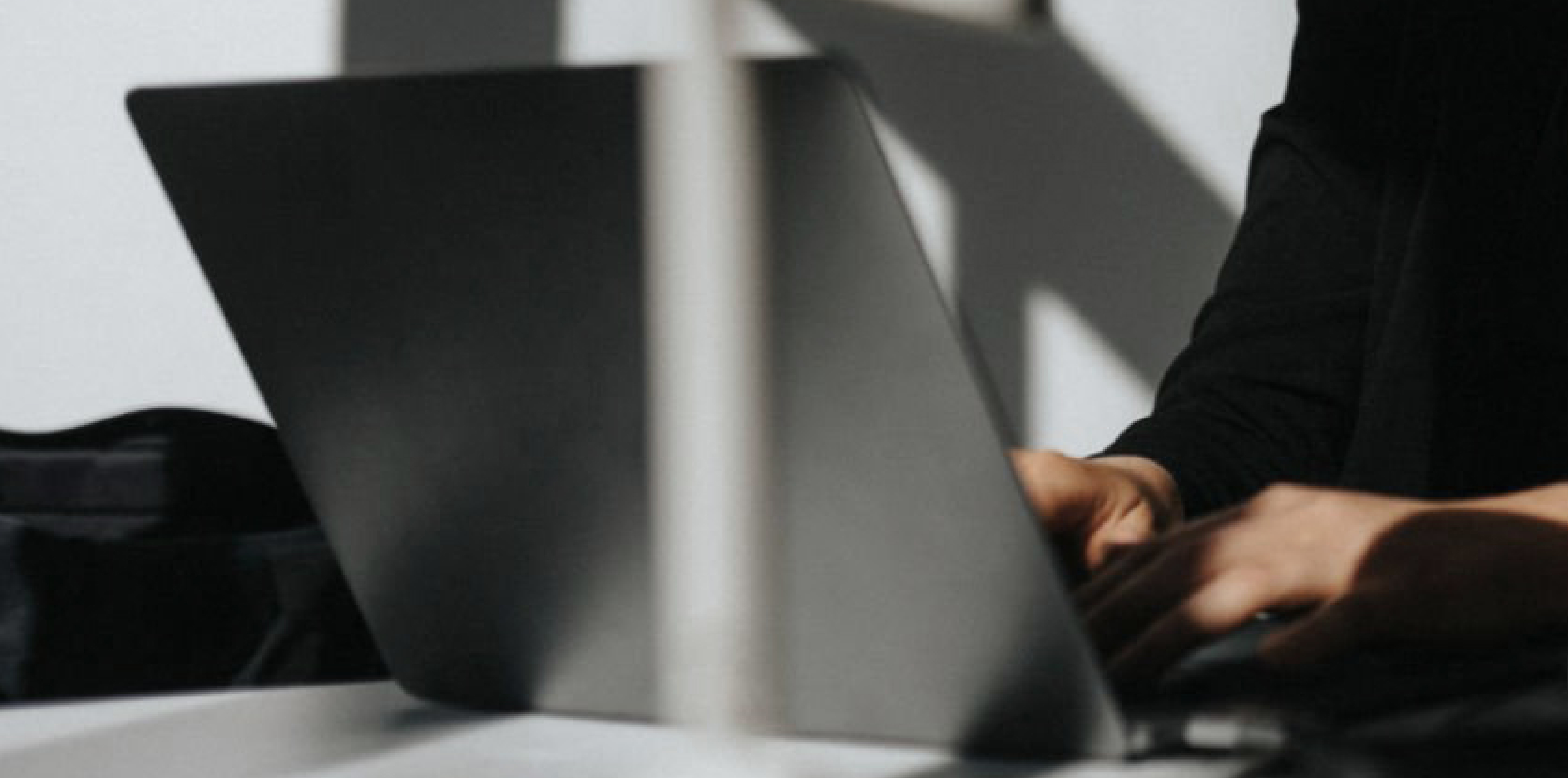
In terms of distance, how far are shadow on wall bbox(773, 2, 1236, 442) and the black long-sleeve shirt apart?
0.52 metres

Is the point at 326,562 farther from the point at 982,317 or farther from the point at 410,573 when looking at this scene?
the point at 982,317

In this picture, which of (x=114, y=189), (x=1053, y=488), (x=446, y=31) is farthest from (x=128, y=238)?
(x=1053, y=488)

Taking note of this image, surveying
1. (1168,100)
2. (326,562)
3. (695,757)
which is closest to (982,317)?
(1168,100)

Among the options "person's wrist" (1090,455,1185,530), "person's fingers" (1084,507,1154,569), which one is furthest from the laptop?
"person's wrist" (1090,455,1185,530)

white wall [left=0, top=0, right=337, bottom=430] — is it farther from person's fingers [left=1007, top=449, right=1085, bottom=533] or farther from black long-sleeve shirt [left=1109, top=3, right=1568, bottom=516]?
person's fingers [left=1007, top=449, right=1085, bottom=533]

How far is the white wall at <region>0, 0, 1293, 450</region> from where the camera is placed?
5.75ft

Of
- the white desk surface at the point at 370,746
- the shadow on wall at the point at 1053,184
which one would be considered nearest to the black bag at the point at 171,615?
the white desk surface at the point at 370,746

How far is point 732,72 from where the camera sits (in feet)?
0.96

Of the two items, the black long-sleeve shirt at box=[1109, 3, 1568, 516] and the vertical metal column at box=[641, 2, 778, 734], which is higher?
the vertical metal column at box=[641, 2, 778, 734]

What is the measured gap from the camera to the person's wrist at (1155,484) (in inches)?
32.5

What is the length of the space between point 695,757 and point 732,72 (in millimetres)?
123

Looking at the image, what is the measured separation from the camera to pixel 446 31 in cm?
176

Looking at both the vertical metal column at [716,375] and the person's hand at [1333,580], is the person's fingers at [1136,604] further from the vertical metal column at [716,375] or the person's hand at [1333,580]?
the vertical metal column at [716,375]

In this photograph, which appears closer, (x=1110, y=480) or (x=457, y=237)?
(x=457, y=237)
